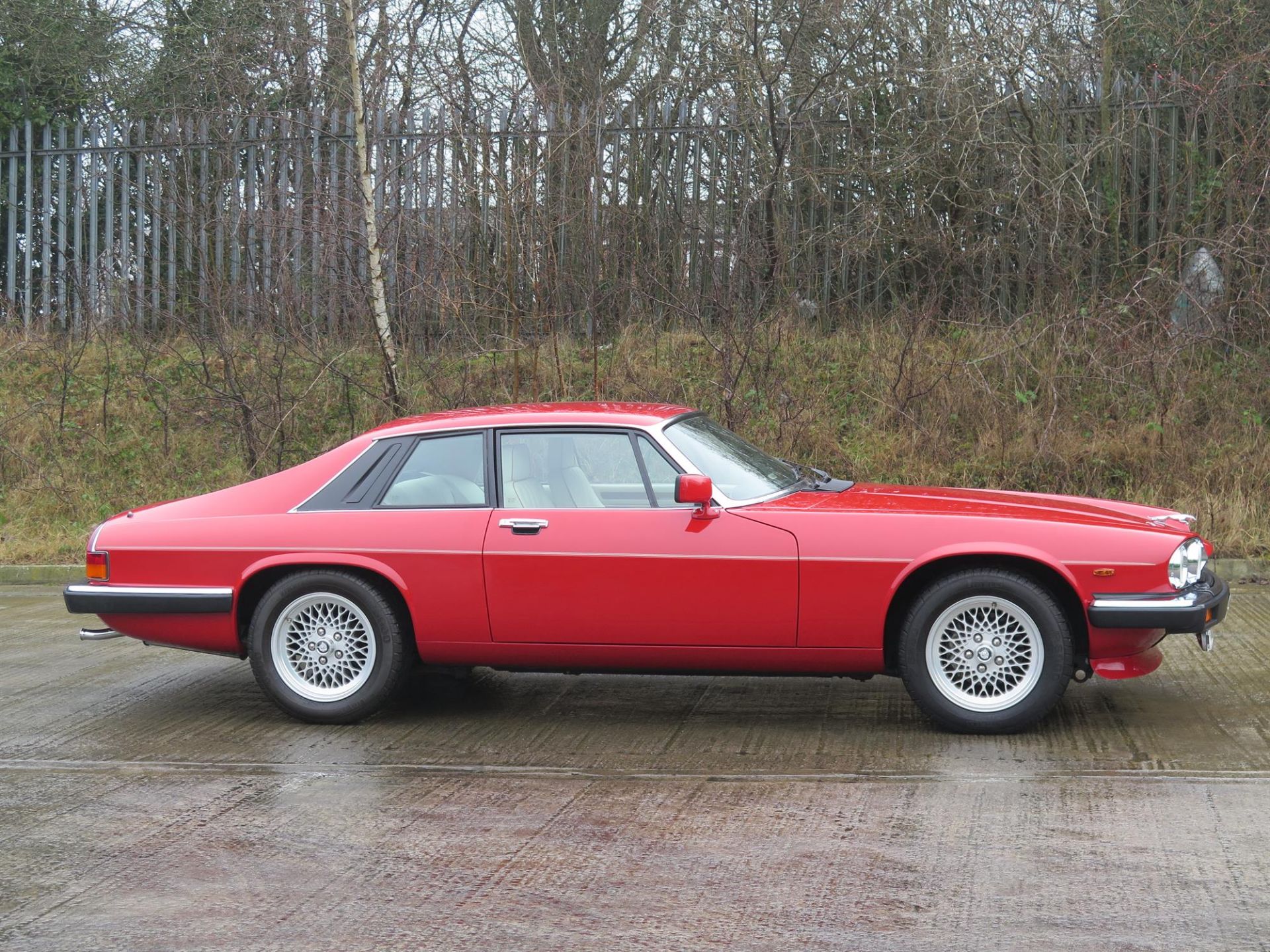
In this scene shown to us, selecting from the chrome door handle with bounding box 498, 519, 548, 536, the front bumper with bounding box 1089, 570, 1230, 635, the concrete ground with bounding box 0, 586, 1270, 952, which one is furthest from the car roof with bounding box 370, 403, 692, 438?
the front bumper with bounding box 1089, 570, 1230, 635

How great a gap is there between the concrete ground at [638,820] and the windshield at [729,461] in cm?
106

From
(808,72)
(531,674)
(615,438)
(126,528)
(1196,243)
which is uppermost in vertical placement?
(808,72)

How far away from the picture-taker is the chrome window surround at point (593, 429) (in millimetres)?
6418

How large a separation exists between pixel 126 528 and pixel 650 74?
13899mm

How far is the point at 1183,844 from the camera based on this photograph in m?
4.65

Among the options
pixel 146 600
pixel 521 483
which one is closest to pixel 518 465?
pixel 521 483

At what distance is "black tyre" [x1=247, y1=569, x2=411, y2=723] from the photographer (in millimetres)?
6543

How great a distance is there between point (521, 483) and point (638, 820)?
2008 millimetres

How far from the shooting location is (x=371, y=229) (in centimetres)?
1412

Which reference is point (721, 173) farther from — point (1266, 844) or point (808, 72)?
point (1266, 844)

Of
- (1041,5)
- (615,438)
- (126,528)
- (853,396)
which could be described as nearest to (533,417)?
(615,438)

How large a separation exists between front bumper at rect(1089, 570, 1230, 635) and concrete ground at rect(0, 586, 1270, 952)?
504 millimetres

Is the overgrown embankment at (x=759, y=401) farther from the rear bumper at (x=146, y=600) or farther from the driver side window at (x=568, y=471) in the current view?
the driver side window at (x=568, y=471)

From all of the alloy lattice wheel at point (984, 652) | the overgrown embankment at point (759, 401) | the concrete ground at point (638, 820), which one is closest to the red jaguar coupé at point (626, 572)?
the alloy lattice wheel at point (984, 652)
